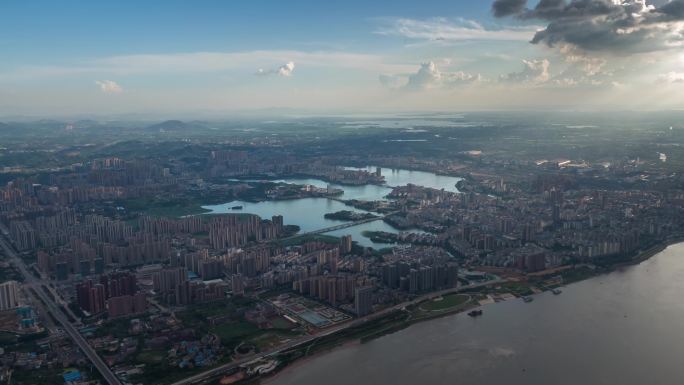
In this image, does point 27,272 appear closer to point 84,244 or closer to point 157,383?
point 84,244

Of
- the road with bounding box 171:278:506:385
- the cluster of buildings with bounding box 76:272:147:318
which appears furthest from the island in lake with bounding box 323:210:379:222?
the cluster of buildings with bounding box 76:272:147:318

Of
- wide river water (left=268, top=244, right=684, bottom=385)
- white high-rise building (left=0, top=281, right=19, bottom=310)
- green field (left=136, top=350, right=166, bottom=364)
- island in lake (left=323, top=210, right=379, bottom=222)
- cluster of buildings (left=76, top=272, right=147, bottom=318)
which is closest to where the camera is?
wide river water (left=268, top=244, right=684, bottom=385)

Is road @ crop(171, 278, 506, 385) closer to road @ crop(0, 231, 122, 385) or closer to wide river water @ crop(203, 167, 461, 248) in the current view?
road @ crop(0, 231, 122, 385)

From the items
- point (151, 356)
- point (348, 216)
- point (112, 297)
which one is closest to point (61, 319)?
point (112, 297)

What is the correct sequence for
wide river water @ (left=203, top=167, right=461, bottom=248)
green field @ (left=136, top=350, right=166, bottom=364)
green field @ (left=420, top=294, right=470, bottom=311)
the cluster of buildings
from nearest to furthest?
green field @ (left=136, top=350, right=166, bottom=364) < the cluster of buildings < green field @ (left=420, top=294, right=470, bottom=311) < wide river water @ (left=203, top=167, right=461, bottom=248)

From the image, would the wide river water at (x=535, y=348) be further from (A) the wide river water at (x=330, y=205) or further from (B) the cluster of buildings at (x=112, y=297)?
(A) the wide river water at (x=330, y=205)

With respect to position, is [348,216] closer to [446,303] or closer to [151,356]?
[446,303]
